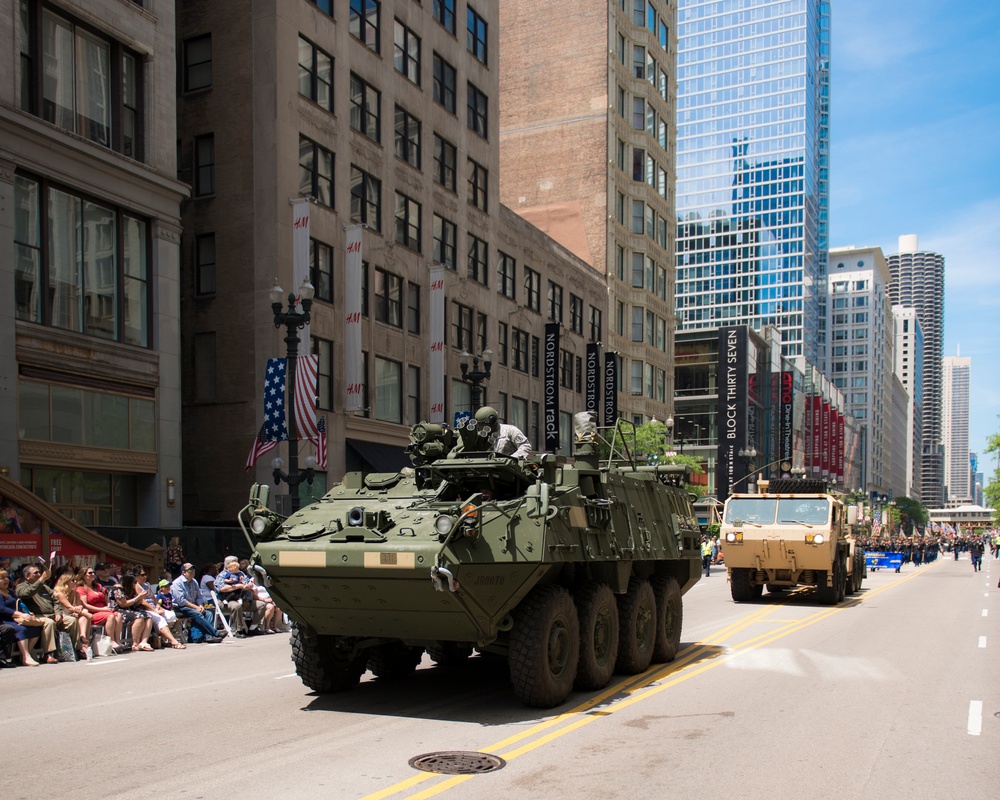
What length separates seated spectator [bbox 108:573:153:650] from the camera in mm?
15219

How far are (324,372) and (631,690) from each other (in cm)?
2209

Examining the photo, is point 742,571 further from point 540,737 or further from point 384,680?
point 540,737

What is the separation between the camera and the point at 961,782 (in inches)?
295

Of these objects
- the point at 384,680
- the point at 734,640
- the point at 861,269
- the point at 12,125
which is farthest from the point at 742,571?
the point at 861,269

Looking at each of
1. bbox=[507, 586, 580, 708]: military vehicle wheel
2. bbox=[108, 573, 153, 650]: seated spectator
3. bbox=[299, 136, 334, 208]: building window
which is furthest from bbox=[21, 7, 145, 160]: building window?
bbox=[507, 586, 580, 708]: military vehicle wheel

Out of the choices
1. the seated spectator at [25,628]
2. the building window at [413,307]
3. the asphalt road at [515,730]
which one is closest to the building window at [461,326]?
the building window at [413,307]

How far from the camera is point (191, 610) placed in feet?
53.3

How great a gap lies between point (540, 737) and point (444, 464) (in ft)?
8.98

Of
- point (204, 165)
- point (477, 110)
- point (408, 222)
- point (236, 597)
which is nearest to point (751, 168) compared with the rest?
point (477, 110)

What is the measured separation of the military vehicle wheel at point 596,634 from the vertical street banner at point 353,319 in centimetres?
2148

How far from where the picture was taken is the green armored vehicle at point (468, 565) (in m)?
9.06

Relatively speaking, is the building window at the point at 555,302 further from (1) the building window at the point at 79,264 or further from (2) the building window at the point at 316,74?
(1) the building window at the point at 79,264

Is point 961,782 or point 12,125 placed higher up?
point 12,125

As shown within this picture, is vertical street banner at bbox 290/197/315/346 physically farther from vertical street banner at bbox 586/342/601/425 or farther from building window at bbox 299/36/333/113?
vertical street banner at bbox 586/342/601/425
